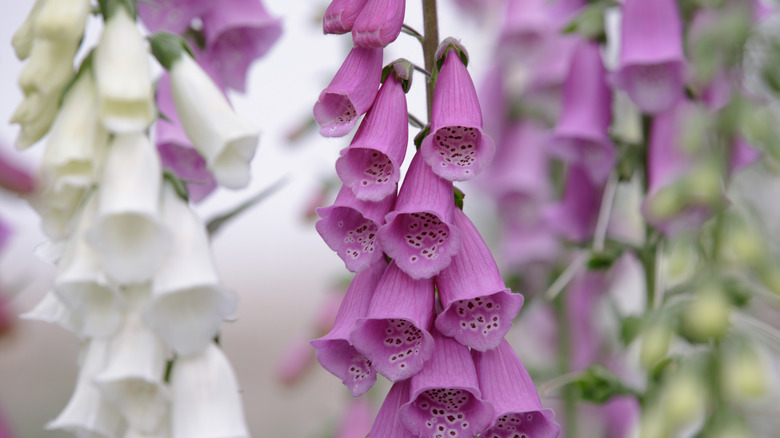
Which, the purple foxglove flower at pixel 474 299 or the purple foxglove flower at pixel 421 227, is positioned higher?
the purple foxglove flower at pixel 421 227

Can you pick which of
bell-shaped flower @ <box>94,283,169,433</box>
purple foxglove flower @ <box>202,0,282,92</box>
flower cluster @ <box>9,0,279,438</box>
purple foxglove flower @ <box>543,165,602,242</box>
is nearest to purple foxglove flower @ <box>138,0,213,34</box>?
purple foxglove flower @ <box>202,0,282,92</box>

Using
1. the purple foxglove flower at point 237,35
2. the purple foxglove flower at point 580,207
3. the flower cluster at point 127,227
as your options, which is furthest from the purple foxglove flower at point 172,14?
the purple foxglove flower at point 580,207

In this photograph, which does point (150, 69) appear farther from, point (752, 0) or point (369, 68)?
point (752, 0)

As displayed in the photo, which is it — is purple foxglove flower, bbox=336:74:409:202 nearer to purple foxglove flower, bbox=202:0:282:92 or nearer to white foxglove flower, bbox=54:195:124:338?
white foxglove flower, bbox=54:195:124:338

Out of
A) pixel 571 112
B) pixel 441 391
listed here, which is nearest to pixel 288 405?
pixel 571 112

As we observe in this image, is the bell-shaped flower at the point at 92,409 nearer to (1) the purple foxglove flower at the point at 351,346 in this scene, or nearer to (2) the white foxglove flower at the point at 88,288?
(2) the white foxglove flower at the point at 88,288

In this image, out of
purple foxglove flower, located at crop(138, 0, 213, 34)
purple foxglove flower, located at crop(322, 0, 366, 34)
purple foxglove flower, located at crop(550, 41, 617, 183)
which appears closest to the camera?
purple foxglove flower, located at crop(322, 0, 366, 34)

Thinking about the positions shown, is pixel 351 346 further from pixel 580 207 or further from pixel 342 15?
pixel 580 207
